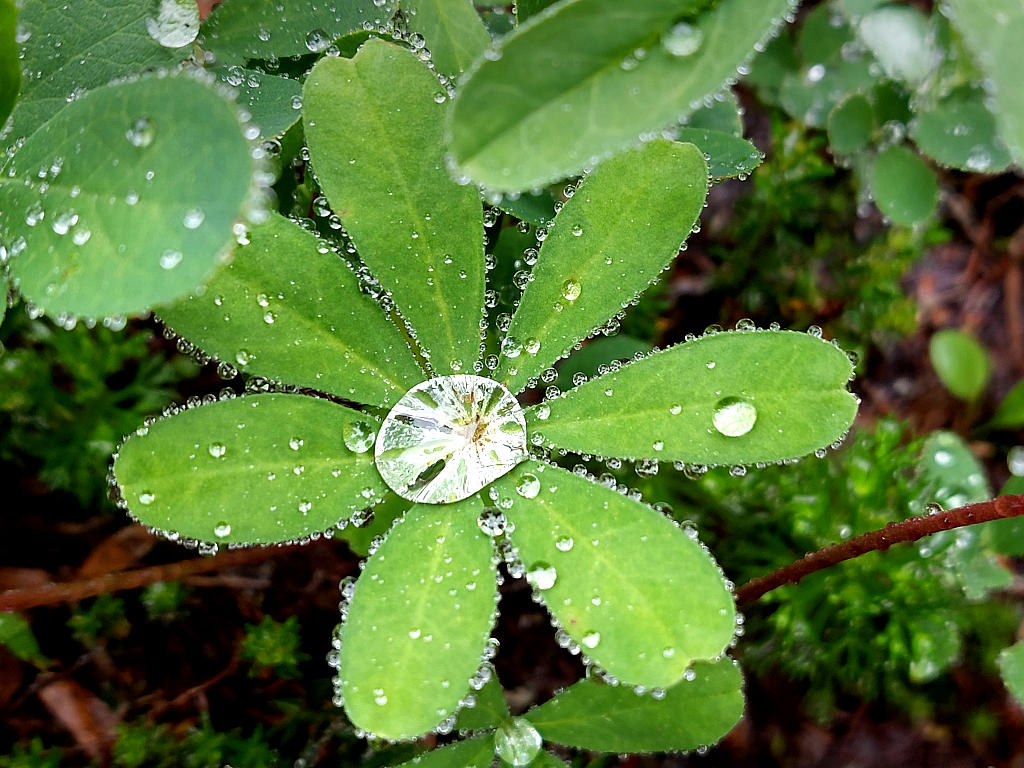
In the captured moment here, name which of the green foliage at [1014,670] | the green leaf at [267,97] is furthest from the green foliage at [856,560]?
the green leaf at [267,97]

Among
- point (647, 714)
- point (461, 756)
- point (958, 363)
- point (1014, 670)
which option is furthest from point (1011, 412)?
point (461, 756)

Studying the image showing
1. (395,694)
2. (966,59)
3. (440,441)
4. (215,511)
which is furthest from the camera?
(966,59)

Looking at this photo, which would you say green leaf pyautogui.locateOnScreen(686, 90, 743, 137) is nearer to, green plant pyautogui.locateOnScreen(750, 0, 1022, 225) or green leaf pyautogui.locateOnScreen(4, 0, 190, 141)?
green plant pyautogui.locateOnScreen(750, 0, 1022, 225)

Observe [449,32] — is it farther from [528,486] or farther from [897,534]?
[897,534]

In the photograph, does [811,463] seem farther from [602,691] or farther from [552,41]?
[552,41]

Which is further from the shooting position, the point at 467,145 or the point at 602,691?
the point at 602,691

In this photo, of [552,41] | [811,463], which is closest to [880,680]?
[811,463]

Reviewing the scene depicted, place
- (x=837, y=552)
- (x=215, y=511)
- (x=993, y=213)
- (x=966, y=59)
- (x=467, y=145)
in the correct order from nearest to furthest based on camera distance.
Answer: (x=467, y=145), (x=215, y=511), (x=837, y=552), (x=966, y=59), (x=993, y=213)
